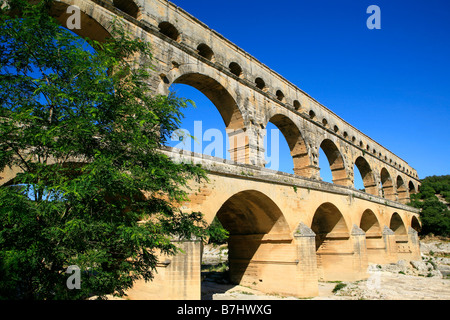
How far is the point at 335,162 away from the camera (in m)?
21.8

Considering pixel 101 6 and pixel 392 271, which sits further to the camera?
pixel 392 271

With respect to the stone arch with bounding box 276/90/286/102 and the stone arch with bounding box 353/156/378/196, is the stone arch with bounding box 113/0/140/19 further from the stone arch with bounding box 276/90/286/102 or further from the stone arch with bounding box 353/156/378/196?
the stone arch with bounding box 353/156/378/196

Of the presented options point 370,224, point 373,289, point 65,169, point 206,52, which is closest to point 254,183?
point 206,52

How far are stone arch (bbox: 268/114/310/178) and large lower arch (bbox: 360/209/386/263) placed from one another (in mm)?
6694

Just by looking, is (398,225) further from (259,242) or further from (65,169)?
(65,169)

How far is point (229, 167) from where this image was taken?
10.2 metres

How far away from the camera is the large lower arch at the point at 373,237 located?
20625 millimetres

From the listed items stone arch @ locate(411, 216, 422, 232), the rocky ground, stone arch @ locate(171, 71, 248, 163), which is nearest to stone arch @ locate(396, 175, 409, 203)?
stone arch @ locate(411, 216, 422, 232)

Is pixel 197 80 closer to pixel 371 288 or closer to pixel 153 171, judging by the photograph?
pixel 153 171

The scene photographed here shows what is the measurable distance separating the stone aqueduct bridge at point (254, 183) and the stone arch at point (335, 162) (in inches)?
2.9

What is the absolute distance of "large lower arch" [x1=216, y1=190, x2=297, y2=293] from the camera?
12141 millimetres

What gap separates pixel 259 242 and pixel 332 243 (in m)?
5.93

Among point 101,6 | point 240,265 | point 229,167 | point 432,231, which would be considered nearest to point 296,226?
point 240,265

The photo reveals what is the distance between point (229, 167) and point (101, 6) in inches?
265
